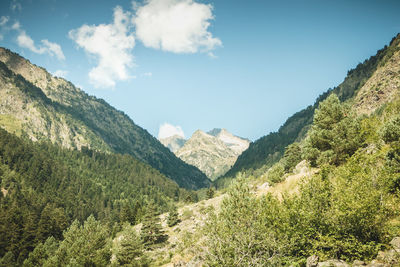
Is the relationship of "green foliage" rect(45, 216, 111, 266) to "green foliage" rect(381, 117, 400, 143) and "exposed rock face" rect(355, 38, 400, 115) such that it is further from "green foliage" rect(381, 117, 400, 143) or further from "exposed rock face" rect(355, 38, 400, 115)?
"exposed rock face" rect(355, 38, 400, 115)

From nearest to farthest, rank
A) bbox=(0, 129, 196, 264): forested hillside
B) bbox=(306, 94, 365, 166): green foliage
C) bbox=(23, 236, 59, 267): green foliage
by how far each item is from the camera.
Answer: bbox=(306, 94, 365, 166): green foliage → bbox=(23, 236, 59, 267): green foliage → bbox=(0, 129, 196, 264): forested hillside

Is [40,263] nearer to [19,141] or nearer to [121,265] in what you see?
[121,265]

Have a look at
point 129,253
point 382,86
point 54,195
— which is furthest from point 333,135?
→ point 54,195

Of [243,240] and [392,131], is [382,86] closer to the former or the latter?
[392,131]

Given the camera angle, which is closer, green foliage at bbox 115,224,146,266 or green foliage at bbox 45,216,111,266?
green foliage at bbox 115,224,146,266

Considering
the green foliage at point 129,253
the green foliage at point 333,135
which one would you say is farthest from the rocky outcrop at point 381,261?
the green foliage at point 129,253

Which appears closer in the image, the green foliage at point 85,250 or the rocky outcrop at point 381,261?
the rocky outcrop at point 381,261

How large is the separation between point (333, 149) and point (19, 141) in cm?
22816

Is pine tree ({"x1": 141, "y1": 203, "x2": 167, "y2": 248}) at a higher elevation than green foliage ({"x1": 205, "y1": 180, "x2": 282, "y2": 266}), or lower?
lower

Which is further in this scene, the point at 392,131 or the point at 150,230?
the point at 150,230

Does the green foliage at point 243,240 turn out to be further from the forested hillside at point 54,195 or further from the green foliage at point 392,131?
the forested hillside at point 54,195

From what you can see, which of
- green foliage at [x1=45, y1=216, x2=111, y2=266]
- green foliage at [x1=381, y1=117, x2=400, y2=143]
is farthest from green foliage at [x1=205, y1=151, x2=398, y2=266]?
green foliage at [x1=45, y1=216, x2=111, y2=266]

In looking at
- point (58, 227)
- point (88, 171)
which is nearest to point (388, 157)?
point (58, 227)

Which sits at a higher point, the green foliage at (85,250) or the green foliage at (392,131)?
the green foliage at (392,131)
